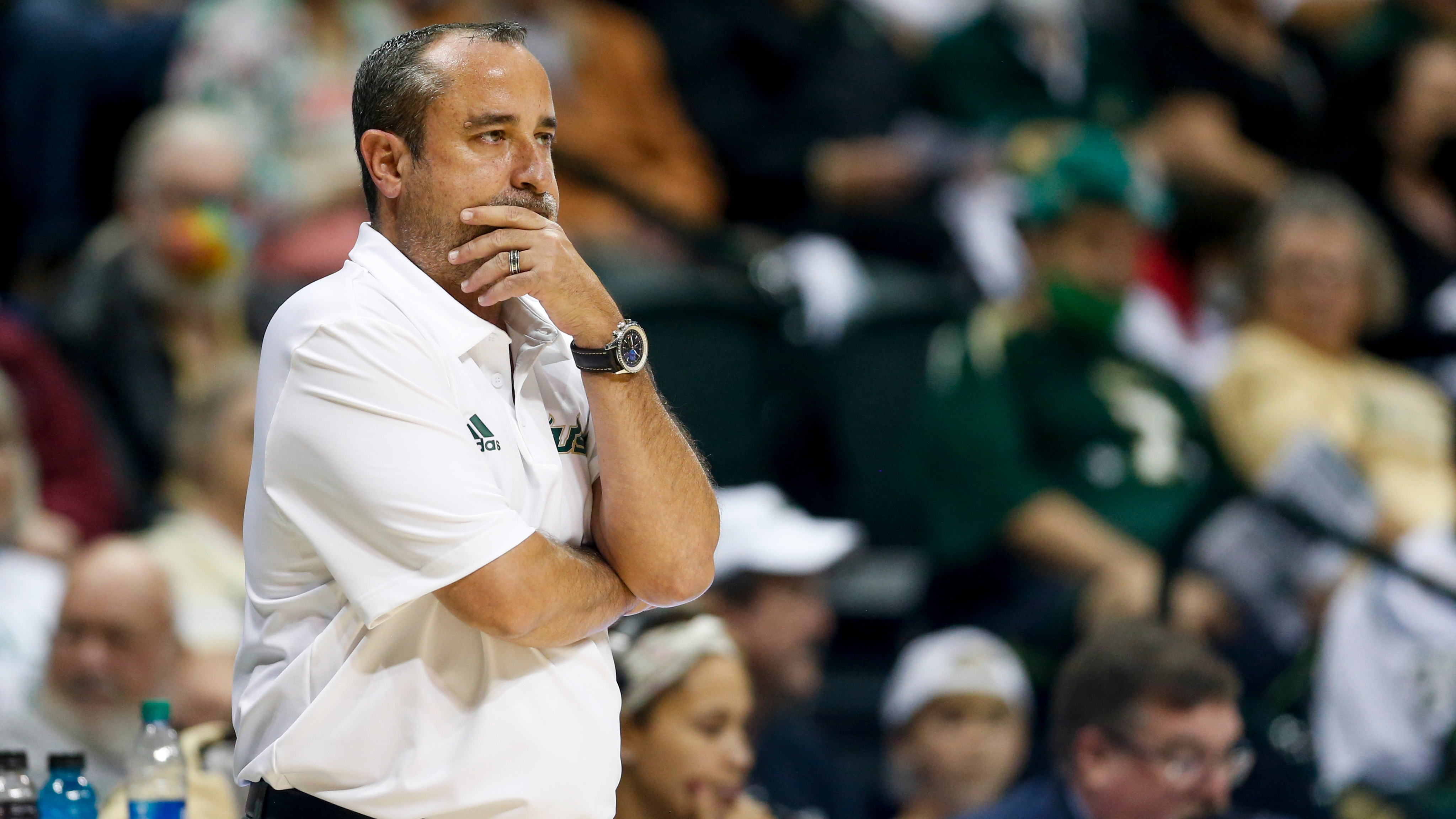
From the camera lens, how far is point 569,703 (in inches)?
81.8

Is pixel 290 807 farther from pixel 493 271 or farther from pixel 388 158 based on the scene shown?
pixel 388 158

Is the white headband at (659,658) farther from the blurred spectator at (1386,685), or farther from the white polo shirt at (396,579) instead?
the blurred spectator at (1386,685)

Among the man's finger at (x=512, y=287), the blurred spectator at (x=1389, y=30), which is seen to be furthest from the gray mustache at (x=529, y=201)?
the blurred spectator at (x=1389, y=30)

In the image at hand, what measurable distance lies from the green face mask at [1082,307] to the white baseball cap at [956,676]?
3.72 feet

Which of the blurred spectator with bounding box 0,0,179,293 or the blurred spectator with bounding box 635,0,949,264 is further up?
the blurred spectator with bounding box 0,0,179,293

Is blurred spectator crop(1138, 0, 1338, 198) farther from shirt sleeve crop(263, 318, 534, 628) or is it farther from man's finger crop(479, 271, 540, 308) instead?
shirt sleeve crop(263, 318, 534, 628)

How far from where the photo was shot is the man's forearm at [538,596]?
1.98 meters

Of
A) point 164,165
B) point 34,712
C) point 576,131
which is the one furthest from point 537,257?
point 576,131

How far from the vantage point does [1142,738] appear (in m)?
3.74

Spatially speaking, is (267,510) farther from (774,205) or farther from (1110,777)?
(774,205)

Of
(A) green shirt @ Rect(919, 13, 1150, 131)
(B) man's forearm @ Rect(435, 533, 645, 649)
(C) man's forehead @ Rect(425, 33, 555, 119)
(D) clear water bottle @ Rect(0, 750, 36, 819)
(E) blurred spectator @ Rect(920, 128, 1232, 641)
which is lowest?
(E) blurred spectator @ Rect(920, 128, 1232, 641)

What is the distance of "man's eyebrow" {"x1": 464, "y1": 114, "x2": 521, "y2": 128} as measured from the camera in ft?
6.98

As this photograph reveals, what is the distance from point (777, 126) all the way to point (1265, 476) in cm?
249

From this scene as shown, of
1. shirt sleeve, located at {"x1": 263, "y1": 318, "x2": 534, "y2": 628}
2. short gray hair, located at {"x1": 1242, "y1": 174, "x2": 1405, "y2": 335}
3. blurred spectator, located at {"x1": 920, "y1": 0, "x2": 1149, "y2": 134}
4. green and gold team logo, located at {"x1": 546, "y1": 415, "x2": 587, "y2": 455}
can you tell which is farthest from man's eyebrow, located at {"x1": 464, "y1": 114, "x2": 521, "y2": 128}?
blurred spectator, located at {"x1": 920, "y1": 0, "x2": 1149, "y2": 134}
